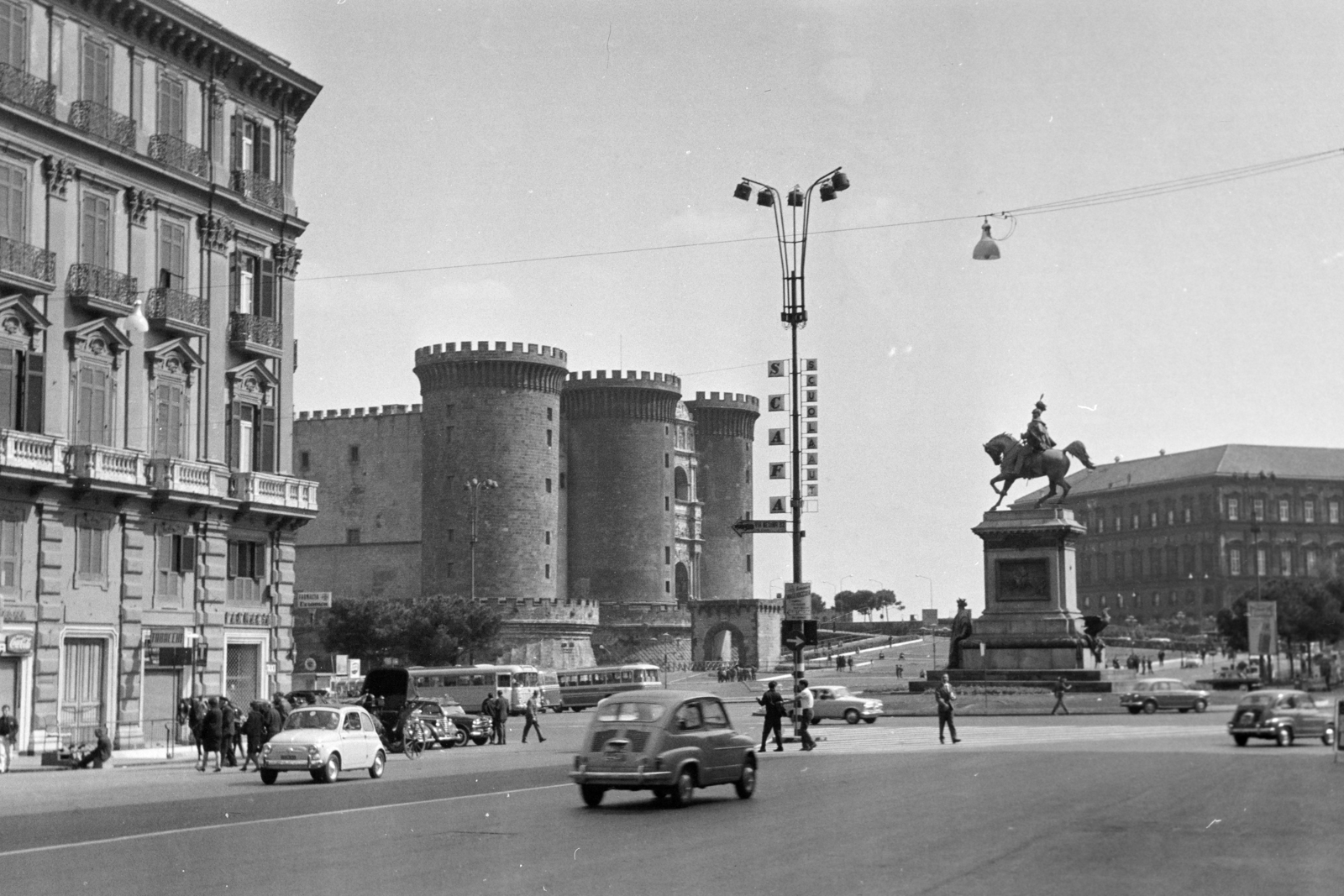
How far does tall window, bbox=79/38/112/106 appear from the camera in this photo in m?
37.4

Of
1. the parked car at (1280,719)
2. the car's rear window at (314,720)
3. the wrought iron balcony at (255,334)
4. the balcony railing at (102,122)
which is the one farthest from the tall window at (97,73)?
the parked car at (1280,719)

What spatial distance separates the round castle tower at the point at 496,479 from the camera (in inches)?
4085

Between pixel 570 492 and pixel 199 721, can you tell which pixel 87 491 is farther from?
pixel 570 492

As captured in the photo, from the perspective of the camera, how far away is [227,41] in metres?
41.8

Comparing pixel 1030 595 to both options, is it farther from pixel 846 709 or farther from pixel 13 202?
pixel 13 202

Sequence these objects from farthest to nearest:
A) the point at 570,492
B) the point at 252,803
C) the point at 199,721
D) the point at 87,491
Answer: the point at 570,492 → the point at 87,491 → the point at 199,721 → the point at 252,803

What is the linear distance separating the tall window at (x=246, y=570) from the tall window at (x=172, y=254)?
698 cm

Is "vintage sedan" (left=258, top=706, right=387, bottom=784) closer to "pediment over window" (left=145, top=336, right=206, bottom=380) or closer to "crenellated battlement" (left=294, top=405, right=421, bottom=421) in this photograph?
"pediment over window" (left=145, top=336, right=206, bottom=380)

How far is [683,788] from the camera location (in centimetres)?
2027

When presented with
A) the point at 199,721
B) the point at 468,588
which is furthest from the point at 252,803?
the point at 468,588

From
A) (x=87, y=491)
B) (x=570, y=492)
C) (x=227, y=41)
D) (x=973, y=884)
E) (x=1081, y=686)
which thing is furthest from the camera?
(x=570, y=492)

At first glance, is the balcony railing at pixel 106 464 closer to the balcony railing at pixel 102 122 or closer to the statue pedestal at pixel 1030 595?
the balcony railing at pixel 102 122

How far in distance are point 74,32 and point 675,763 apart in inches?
1008

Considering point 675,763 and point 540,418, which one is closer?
point 675,763
